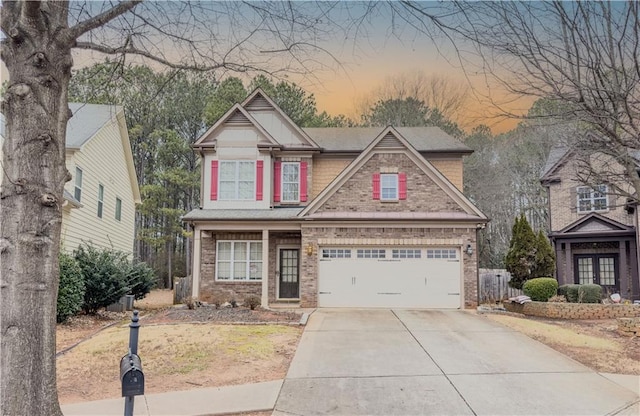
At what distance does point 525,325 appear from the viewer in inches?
473

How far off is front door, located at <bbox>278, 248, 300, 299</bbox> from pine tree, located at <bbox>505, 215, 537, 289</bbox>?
338 inches

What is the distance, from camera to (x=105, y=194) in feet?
63.8

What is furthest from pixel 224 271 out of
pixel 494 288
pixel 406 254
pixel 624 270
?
pixel 624 270

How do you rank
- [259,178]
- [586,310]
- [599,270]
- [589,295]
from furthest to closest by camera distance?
[599,270]
[259,178]
[589,295]
[586,310]

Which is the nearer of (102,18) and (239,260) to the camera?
(102,18)

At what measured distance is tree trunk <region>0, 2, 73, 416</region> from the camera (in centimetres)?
377

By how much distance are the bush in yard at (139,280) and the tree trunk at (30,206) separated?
12.6 metres

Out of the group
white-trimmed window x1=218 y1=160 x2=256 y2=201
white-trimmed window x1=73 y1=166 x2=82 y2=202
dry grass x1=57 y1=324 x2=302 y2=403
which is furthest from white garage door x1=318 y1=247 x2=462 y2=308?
white-trimmed window x1=73 y1=166 x2=82 y2=202

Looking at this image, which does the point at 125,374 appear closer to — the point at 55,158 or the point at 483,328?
the point at 55,158

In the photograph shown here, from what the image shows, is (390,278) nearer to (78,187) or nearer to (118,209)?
(78,187)

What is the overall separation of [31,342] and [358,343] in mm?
6714

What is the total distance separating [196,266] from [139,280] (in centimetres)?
204

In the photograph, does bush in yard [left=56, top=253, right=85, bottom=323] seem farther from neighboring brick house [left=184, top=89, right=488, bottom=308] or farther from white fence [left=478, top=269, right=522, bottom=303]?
white fence [left=478, top=269, right=522, bottom=303]

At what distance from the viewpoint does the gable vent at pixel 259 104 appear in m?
19.0
